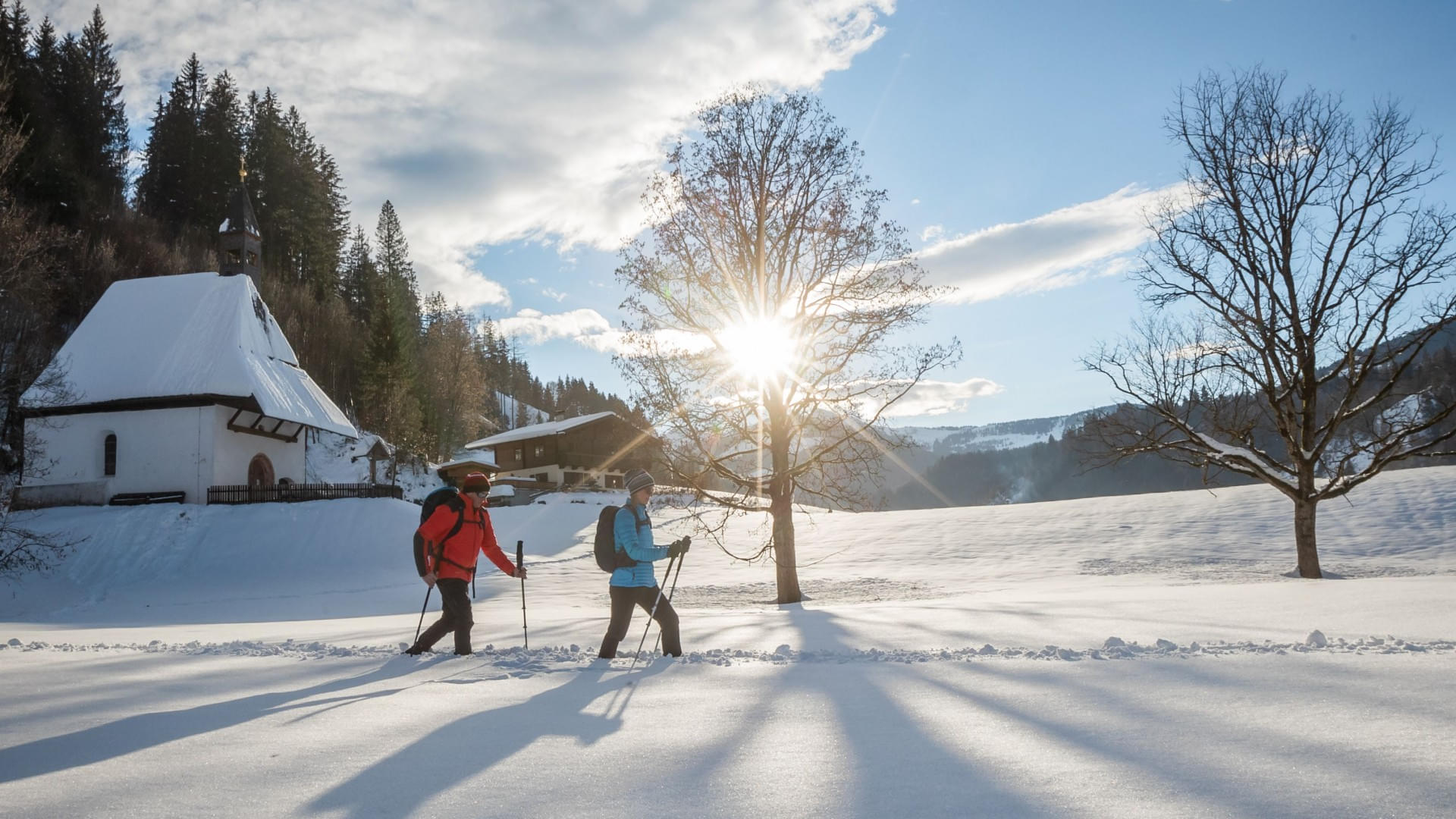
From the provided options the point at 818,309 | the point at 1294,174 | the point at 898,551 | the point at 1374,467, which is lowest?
the point at 898,551

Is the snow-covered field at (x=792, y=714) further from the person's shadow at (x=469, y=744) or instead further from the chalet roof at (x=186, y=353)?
the chalet roof at (x=186, y=353)

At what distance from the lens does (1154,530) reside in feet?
83.5

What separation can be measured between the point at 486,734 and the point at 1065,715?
3.28 meters

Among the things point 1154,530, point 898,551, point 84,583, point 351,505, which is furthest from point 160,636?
point 1154,530

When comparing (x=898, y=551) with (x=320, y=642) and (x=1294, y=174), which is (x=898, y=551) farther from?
(x=320, y=642)

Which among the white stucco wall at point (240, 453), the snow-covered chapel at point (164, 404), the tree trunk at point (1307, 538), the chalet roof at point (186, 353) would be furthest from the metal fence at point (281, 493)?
the tree trunk at point (1307, 538)

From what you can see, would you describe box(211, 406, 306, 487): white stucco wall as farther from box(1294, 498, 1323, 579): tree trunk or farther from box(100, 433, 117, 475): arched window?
box(1294, 498, 1323, 579): tree trunk

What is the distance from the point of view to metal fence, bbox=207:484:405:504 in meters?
27.3

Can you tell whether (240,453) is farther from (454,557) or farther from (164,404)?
(454,557)

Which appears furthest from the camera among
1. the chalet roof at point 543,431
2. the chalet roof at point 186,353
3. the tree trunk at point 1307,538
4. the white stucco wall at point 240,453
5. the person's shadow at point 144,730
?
the chalet roof at point 543,431

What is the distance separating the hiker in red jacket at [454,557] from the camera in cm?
792

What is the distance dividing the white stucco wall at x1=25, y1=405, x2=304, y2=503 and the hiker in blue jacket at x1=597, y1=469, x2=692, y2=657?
26.1 meters

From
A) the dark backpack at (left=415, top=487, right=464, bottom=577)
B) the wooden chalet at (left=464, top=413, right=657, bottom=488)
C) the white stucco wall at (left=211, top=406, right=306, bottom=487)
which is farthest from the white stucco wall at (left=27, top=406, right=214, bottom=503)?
the wooden chalet at (left=464, top=413, right=657, bottom=488)

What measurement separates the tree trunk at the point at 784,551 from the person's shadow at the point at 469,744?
9.75 meters
